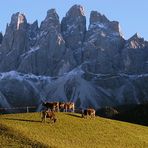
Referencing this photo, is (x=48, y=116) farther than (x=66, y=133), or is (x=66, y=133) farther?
(x=48, y=116)

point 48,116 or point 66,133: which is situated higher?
point 48,116

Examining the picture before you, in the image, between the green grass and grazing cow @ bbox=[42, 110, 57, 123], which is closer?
the green grass

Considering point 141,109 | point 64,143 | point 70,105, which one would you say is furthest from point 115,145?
point 141,109

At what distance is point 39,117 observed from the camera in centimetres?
6906

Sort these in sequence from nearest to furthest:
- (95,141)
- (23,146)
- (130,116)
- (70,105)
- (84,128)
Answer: (23,146) → (95,141) → (84,128) → (70,105) → (130,116)

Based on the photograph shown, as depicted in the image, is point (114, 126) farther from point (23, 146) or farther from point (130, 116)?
point (130, 116)

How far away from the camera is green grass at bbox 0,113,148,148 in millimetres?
54375

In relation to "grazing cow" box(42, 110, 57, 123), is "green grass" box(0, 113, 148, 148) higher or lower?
lower

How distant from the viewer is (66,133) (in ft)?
199

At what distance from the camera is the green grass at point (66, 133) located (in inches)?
2141

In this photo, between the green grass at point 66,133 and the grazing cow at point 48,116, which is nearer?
the green grass at point 66,133

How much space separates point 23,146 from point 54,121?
594 inches

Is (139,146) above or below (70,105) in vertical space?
below

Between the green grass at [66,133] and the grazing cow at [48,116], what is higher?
the grazing cow at [48,116]
